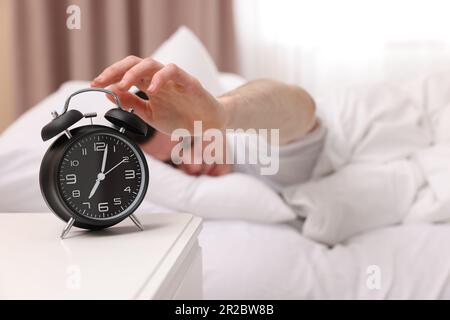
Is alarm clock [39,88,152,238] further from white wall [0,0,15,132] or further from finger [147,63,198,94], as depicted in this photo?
white wall [0,0,15,132]

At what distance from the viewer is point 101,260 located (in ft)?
2.09

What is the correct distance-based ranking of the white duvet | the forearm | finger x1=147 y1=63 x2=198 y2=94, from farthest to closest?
the white duvet → the forearm → finger x1=147 y1=63 x2=198 y2=94

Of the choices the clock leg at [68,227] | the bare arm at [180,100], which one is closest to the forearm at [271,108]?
the bare arm at [180,100]

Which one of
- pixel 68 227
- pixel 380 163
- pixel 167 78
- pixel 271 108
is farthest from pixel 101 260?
pixel 380 163

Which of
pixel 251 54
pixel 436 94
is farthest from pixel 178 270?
pixel 251 54

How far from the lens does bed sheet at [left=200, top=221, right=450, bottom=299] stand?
109cm

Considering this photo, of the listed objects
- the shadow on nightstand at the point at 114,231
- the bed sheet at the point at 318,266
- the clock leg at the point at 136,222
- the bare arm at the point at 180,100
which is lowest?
the bed sheet at the point at 318,266

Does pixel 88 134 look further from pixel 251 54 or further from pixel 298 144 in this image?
pixel 251 54

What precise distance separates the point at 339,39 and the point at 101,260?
1939 mm

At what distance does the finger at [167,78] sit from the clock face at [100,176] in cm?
9

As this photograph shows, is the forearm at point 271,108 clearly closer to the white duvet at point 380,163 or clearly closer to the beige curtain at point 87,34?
the white duvet at point 380,163

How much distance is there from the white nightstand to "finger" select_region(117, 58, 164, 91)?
17cm

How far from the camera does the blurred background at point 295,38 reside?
227 centimetres

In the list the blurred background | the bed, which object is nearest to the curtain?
the blurred background
